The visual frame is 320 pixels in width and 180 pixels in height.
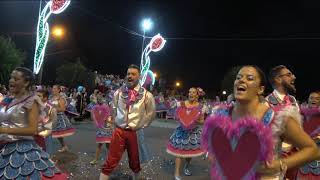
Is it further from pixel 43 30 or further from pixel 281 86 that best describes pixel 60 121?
pixel 43 30

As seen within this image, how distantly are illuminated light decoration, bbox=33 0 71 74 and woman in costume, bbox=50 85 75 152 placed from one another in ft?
23.0

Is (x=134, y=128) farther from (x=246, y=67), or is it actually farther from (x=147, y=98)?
(x=246, y=67)

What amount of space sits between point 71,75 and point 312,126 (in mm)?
44988

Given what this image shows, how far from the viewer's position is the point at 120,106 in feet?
24.3

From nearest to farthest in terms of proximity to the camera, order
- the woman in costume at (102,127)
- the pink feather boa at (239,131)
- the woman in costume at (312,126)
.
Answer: the pink feather boa at (239,131)
the woman in costume at (312,126)
the woman in costume at (102,127)

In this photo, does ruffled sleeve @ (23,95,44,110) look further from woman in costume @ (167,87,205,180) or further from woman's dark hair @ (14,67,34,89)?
woman in costume @ (167,87,205,180)

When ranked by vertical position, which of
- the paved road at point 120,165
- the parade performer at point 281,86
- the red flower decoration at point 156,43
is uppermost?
the red flower decoration at point 156,43

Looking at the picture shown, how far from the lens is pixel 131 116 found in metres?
7.30

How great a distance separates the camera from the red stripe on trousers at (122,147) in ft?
23.2

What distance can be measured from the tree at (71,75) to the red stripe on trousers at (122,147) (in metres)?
42.7

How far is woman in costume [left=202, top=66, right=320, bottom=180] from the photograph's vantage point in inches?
124

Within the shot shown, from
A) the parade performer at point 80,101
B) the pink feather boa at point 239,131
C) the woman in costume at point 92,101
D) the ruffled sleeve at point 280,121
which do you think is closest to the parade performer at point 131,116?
the pink feather boa at point 239,131

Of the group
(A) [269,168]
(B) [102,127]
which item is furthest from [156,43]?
(A) [269,168]

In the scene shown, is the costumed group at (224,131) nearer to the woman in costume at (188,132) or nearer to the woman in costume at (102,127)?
the woman in costume at (188,132)
